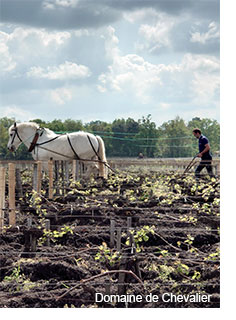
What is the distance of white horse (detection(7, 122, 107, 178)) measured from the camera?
13492 mm

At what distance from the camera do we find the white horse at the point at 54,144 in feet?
44.3

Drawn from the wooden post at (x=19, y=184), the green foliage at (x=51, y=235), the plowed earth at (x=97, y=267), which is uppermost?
the wooden post at (x=19, y=184)

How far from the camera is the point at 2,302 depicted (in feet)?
12.6

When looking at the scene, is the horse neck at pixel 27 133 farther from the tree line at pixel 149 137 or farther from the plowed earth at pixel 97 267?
the tree line at pixel 149 137

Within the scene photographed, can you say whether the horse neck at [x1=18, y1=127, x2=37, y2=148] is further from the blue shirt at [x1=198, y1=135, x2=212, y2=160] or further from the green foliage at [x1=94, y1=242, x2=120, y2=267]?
the green foliage at [x1=94, y1=242, x2=120, y2=267]

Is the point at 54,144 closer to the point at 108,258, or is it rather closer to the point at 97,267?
the point at 97,267

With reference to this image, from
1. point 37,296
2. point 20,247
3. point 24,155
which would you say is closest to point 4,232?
point 20,247

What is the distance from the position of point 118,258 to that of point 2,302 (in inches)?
42.0

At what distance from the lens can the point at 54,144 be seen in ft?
45.1

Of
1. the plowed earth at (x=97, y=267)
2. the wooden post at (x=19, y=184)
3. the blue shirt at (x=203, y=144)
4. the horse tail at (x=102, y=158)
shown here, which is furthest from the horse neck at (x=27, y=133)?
the plowed earth at (x=97, y=267)

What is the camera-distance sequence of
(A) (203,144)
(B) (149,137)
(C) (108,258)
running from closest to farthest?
(C) (108,258)
(A) (203,144)
(B) (149,137)

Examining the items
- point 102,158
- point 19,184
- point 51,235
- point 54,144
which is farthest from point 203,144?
point 51,235
